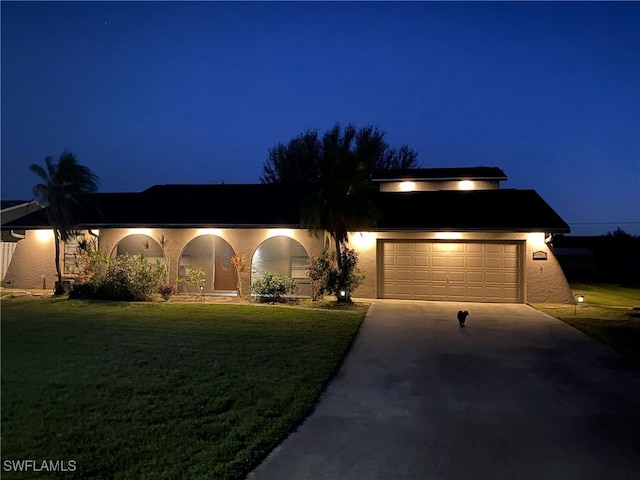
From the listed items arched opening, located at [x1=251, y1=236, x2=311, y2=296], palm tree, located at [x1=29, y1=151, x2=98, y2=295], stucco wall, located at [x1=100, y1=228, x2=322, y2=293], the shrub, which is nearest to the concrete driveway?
stucco wall, located at [x1=100, y1=228, x2=322, y2=293]

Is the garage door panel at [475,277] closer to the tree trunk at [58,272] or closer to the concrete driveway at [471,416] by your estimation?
the concrete driveway at [471,416]

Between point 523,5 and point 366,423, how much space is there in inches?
534

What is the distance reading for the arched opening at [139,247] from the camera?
17.0 metres

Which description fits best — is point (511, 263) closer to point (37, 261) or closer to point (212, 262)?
point (212, 262)

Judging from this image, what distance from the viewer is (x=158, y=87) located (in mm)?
53031

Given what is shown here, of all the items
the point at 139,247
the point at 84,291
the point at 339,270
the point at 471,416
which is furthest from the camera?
the point at 139,247

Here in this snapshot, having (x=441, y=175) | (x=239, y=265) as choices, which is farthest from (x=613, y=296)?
(x=239, y=265)

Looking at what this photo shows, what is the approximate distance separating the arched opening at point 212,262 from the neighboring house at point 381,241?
4cm

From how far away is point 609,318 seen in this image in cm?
1181

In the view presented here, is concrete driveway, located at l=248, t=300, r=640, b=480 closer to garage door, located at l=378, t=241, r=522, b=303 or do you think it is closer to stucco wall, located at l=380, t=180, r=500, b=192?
garage door, located at l=378, t=241, r=522, b=303

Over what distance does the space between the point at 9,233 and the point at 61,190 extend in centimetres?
507

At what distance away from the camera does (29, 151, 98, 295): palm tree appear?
15039 mm

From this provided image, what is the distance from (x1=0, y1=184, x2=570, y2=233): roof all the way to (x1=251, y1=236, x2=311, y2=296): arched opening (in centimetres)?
141

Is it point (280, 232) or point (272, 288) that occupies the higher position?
point (280, 232)
